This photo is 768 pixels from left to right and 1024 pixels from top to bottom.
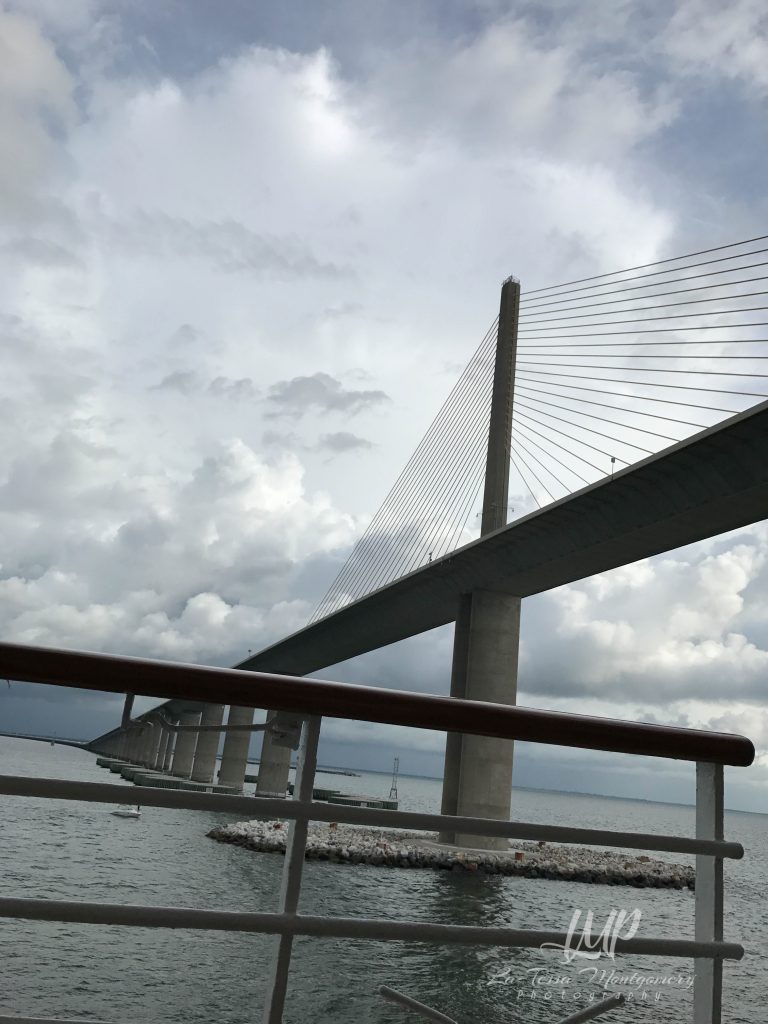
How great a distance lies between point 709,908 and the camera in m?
1.47

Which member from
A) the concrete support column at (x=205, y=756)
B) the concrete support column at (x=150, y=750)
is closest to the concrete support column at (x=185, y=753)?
the concrete support column at (x=205, y=756)

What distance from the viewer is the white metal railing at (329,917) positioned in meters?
1.20

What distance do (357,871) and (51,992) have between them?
11908mm

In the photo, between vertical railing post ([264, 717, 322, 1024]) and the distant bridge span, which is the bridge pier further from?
vertical railing post ([264, 717, 322, 1024])

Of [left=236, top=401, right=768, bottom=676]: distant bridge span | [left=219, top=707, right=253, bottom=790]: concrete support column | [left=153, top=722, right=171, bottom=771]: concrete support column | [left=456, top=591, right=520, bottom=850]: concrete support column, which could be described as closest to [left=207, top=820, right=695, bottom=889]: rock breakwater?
[left=456, top=591, right=520, bottom=850]: concrete support column

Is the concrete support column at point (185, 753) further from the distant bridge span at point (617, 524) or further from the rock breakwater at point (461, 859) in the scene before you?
the rock breakwater at point (461, 859)

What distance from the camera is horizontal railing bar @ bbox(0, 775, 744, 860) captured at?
119cm

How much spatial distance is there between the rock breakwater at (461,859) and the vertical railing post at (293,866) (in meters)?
18.4

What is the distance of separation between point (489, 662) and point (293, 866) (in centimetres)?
2012

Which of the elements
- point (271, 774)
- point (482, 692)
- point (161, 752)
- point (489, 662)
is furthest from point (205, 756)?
point (482, 692)

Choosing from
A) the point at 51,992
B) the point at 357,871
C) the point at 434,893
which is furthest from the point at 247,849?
the point at 51,992

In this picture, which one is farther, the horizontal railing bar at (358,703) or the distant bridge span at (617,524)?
the distant bridge span at (617,524)

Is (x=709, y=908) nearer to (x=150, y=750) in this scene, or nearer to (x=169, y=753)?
(x=169, y=753)

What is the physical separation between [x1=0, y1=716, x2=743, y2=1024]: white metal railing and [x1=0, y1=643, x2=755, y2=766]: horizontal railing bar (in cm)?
5
